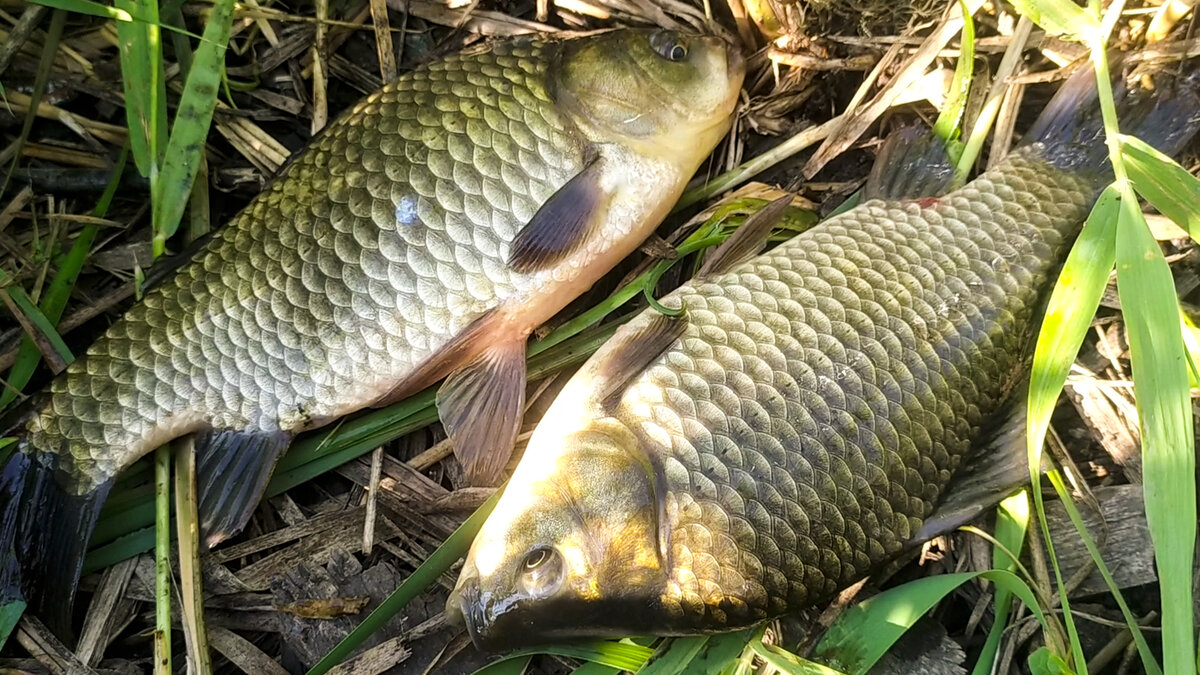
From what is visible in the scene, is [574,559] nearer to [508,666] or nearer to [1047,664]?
[508,666]

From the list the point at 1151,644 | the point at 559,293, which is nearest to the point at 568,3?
the point at 559,293

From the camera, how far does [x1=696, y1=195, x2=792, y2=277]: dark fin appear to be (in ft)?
7.30

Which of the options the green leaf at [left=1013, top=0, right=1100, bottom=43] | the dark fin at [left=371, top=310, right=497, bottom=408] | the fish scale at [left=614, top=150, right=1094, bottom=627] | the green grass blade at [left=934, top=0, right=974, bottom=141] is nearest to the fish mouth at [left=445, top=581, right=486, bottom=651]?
the fish scale at [left=614, top=150, right=1094, bottom=627]

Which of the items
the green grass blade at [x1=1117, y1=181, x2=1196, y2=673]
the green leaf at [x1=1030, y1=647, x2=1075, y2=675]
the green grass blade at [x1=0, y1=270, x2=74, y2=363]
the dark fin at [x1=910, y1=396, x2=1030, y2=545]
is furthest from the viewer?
the green grass blade at [x1=0, y1=270, x2=74, y2=363]

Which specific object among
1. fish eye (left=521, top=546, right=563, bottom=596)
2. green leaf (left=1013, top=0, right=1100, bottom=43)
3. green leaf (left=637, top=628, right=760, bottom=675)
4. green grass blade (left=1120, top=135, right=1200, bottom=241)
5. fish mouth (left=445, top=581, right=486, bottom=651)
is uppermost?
green leaf (left=1013, top=0, right=1100, bottom=43)

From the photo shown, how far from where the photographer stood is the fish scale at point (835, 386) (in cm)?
186

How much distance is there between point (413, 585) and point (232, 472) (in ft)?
1.91

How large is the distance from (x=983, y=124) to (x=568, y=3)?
1.19 metres

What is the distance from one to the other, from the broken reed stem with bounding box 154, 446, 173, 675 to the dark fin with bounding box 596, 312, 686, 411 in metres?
1.20

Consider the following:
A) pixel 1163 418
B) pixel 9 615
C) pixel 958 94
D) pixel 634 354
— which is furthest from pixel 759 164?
pixel 9 615

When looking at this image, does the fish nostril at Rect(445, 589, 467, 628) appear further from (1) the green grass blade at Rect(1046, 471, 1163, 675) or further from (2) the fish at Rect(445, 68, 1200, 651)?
(1) the green grass blade at Rect(1046, 471, 1163, 675)

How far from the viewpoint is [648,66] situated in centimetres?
226

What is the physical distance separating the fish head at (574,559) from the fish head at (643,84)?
828mm

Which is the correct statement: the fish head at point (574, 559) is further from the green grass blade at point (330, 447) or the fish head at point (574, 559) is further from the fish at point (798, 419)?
the green grass blade at point (330, 447)
